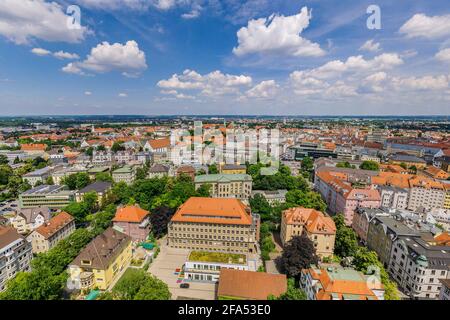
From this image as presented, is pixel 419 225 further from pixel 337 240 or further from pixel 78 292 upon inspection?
pixel 78 292

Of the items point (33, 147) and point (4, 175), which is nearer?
point (4, 175)

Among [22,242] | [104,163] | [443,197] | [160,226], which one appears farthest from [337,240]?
[104,163]

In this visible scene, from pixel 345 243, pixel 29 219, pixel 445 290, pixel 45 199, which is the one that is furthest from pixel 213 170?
pixel 445 290

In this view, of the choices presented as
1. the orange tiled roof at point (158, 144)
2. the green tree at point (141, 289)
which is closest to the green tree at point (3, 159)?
the orange tiled roof at point (158, 144)

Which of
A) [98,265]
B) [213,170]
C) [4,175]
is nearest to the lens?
[98,265]

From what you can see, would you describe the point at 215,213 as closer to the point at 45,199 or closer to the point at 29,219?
Answer: the point at 29,219

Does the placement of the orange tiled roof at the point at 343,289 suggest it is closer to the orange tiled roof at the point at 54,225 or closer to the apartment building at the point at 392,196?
the apartment building at the point at 392,196
